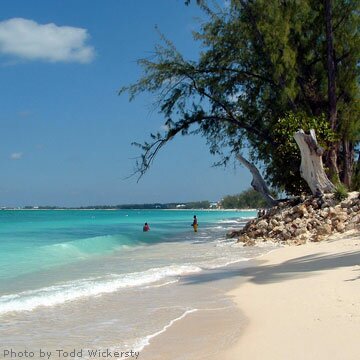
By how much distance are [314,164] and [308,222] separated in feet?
8.76

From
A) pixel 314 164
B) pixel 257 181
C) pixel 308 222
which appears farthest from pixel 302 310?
pixel 257 181

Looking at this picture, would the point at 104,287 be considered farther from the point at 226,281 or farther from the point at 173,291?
the point at 226,281

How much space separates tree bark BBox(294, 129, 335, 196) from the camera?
16750 millimetres

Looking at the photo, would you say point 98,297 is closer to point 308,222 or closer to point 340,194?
point 308,222

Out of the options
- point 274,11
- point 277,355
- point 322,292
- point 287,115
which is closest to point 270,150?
point 287,115

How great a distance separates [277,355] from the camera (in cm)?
397

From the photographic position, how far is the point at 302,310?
17.8ft

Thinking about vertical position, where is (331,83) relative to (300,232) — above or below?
above

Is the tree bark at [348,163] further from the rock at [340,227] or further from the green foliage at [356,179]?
the rock at [340,227]


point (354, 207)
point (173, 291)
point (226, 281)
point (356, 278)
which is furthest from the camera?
point (354, 207)

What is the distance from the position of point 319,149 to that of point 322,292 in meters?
11.3

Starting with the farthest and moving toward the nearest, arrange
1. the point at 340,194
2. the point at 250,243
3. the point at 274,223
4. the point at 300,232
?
the point at 274,223 < the point at 340,194 < the point at 250,243 < the point at 300,232

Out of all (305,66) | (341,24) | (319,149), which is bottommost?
(319,149)

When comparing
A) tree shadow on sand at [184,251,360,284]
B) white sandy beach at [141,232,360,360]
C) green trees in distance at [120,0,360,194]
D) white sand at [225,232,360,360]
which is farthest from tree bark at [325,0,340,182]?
white sandy beach at [141,232,360,360]
